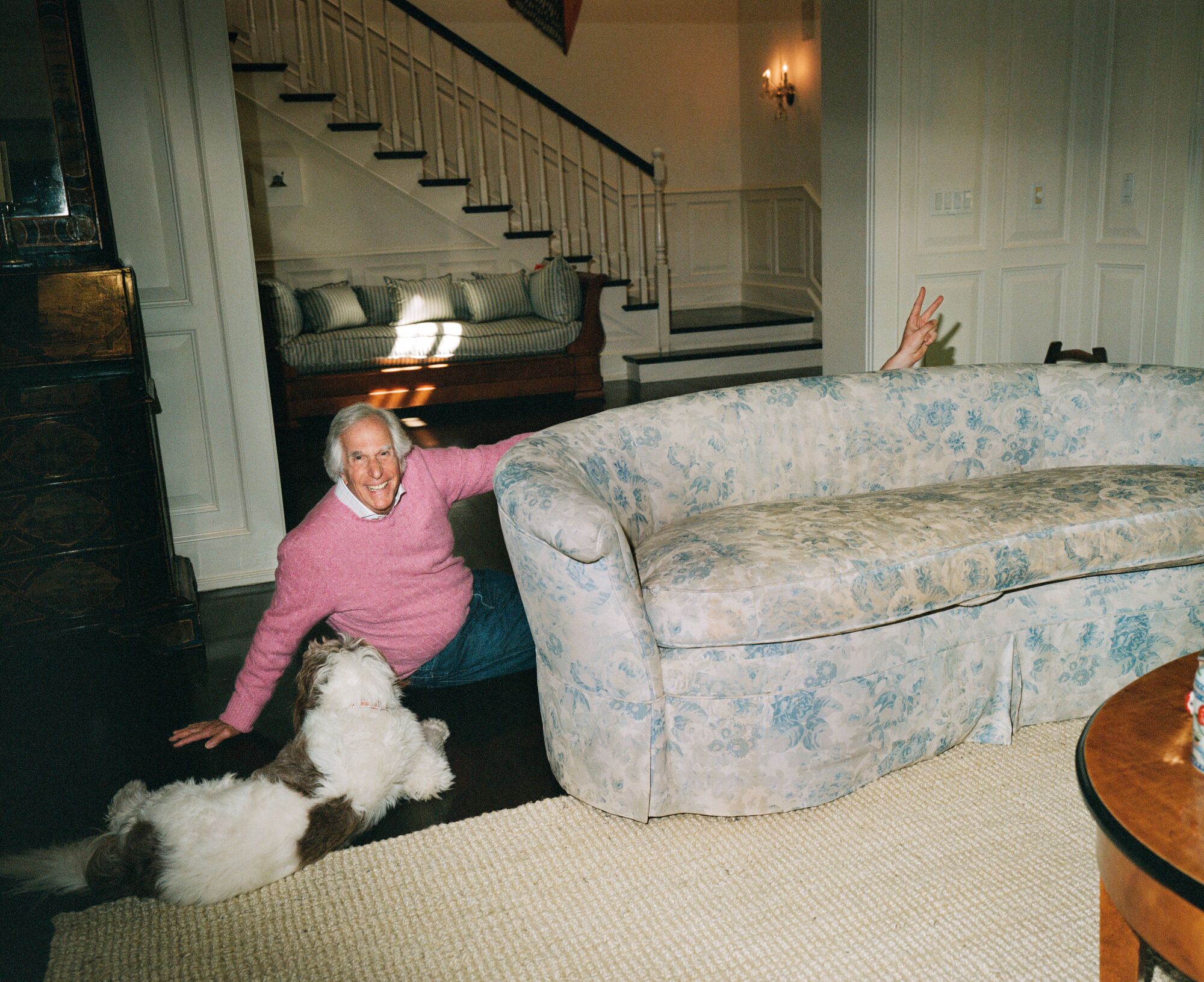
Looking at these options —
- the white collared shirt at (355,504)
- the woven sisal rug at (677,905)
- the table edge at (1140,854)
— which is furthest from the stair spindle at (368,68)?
the table edge at (1140,854)

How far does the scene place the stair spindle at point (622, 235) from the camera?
744 cm

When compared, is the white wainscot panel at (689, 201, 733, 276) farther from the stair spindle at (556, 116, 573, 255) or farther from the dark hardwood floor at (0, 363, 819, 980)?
the dark hardwood floor at (0, 363, 819, 980)

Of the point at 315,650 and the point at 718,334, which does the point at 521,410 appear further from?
the point at 315,650

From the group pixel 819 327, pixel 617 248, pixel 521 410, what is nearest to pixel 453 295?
pixel 521 410

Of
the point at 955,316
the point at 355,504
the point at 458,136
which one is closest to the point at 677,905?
the point at 355,504

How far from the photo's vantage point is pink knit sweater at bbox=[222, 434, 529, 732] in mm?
2215

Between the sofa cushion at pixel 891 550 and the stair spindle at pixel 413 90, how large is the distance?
18.7 feet

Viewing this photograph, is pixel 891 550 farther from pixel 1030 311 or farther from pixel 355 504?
pixel 1030 311

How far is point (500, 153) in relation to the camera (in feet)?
24.0

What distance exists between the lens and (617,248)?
26.5 ft

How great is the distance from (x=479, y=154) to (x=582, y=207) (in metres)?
0.85

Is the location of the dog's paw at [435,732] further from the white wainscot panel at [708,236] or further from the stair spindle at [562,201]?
the white wainscot panel at [708,236]

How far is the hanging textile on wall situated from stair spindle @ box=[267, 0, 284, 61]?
1977 mm

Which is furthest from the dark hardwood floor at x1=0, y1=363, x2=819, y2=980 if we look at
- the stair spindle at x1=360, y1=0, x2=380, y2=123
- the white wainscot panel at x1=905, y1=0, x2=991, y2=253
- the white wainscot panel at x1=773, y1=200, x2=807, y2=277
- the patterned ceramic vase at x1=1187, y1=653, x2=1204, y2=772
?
the white wainscot panel at x1=773, y1=200, x2=807, y2=277
